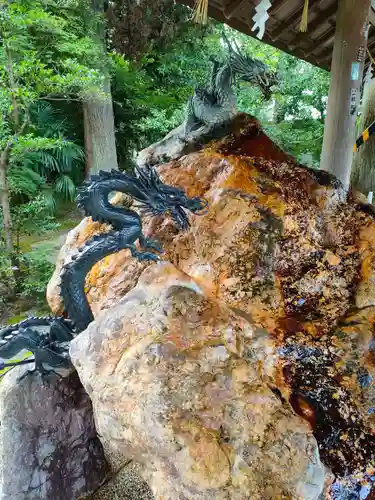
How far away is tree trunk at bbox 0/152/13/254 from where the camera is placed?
408 cm

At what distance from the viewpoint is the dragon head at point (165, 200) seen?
7.49 ft

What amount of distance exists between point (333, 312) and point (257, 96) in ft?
21.1

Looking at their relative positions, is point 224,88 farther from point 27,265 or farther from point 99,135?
point 99,135

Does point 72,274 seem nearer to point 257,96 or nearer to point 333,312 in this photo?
point 333,312

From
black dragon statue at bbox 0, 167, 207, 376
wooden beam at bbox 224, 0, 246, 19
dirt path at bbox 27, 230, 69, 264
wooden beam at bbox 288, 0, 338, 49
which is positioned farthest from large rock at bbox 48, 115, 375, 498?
dirt path at bbox 27, 230, 69, 264

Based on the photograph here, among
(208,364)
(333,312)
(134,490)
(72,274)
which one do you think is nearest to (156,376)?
(208,364)

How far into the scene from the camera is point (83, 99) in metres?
4.64

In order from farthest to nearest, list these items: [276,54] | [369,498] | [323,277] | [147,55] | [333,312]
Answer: [276,54] < [147,55] < [323,277] < [333,312] < [369,498]

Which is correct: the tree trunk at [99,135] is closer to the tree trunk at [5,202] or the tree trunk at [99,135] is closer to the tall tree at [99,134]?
the tall tree at [99,134]

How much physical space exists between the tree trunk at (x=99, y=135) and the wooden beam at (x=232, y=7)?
3331 millimetres

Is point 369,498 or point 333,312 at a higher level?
point 333,312

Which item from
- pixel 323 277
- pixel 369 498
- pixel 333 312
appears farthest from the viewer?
pixel 323 277

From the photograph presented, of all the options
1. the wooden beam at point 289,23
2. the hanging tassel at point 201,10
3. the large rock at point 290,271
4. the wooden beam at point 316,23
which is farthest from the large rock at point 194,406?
the wooden beam at point 316,23

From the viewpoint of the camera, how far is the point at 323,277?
2.37 metres
